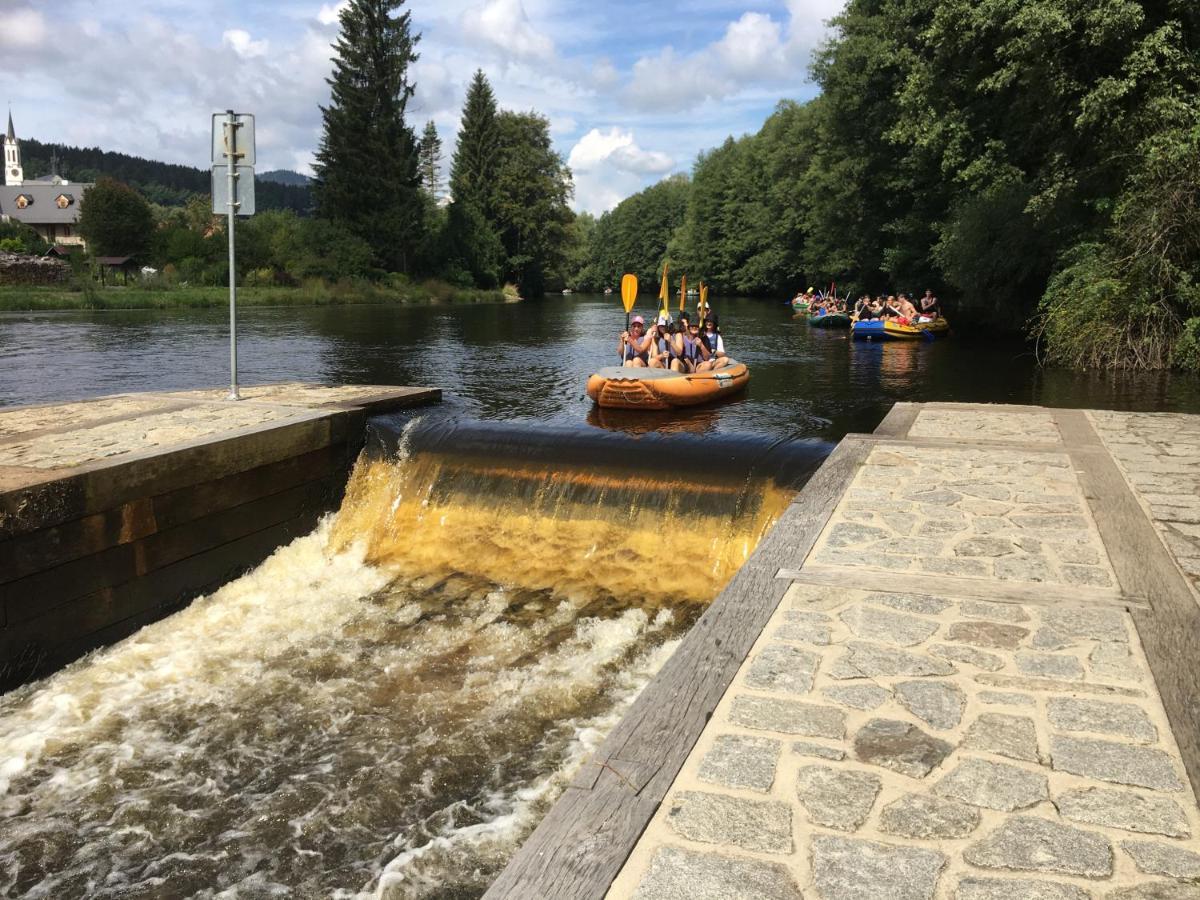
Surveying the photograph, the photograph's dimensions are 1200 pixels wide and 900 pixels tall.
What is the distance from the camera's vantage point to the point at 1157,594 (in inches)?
173

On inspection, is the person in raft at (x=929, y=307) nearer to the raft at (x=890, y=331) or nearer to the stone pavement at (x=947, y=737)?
the raft at (x=890, y=331)

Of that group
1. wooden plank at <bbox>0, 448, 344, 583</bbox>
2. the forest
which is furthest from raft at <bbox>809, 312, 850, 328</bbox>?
wooden plank at <bbox>0, 448, 344, 583</bbox>

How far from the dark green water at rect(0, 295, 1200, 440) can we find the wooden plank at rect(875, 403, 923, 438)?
1165 millimetres

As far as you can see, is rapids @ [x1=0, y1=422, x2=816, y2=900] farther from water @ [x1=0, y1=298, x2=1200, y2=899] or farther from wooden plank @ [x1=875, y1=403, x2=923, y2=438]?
wooden plank @ [x1=875, y1=403, x2=923, y2=438]

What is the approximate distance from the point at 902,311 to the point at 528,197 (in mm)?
41616

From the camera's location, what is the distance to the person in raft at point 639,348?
13.6 m

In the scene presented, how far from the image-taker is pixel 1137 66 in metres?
15.0

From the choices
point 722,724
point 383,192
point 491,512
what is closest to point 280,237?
point 383,192

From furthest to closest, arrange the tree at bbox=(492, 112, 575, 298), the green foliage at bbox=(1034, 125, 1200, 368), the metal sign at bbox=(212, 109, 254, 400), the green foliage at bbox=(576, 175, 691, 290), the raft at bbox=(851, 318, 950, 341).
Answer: the green foliage at bbox=(576, 175, 691, 290) → the tree at bbox=(492, 112, 575, 298) → the raft at bbox=(851, 318, 950, 341) → the green foliage at bbox=(1034, 125, 1200, 368) → the metal sign at bbox=(212, 109, 254, 400)

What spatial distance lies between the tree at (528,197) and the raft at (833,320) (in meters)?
35.5

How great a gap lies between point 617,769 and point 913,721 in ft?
3.63

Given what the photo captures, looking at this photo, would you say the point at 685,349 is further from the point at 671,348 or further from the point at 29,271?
the point at 29,271

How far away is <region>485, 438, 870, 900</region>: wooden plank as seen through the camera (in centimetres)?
260

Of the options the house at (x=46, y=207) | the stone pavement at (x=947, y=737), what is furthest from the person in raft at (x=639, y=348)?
the house at (x=46, y=207)
